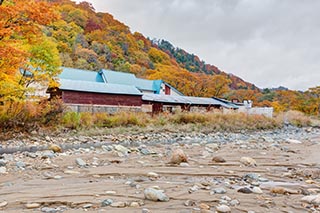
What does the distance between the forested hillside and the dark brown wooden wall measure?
9.46ft

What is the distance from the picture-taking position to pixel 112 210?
3.12 meters

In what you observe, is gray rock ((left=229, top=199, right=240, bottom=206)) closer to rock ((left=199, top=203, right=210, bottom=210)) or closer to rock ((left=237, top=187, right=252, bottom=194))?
rock ((left=199, top=203, right=210, bottom=210))

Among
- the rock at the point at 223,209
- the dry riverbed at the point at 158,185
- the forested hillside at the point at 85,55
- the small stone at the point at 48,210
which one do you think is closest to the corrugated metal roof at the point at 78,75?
the forested hillside at the point at 85,55

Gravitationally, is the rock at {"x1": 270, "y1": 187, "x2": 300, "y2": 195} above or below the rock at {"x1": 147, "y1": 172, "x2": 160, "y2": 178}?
above

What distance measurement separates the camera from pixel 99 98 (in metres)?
22.6

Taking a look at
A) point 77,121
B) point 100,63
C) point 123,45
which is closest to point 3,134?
point 77,121

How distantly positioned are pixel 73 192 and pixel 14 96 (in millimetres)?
9893

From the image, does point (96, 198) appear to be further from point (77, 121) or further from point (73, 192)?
point (77, 121)

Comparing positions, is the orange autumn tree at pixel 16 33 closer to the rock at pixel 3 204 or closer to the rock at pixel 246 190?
the rock at pixel 3 204

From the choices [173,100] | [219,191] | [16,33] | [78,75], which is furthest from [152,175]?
[78,75]

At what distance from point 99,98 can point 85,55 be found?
902 inches

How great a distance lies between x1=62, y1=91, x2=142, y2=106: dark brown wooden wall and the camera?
20984mm

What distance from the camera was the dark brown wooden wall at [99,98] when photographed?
21.0 m

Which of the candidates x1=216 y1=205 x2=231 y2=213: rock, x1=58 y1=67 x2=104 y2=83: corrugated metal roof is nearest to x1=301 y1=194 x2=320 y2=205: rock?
x1=216 y1=205 x2=231 y2=213: rock
